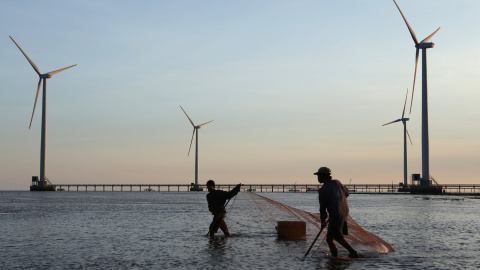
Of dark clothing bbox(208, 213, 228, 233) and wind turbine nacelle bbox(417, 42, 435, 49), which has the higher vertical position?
wind turbine nacelle bbox(417, 42, 435, 49)

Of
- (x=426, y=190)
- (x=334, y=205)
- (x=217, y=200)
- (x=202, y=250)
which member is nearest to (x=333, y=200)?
(x=334, y=205)

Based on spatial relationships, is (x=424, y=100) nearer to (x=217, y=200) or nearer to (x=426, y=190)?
(x=426, y=190)

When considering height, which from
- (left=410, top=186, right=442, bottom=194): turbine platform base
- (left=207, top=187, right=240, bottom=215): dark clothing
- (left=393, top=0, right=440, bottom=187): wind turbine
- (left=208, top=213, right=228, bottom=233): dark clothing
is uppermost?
(left=393, top=0, right=440, bottom=187): wind turbine

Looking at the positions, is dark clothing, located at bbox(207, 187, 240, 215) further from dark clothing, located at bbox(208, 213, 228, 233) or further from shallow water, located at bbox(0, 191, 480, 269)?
shallow water, located at bbox(0, 191, 480, 269)

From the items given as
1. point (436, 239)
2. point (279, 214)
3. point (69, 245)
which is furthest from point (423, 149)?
point (69, 245)

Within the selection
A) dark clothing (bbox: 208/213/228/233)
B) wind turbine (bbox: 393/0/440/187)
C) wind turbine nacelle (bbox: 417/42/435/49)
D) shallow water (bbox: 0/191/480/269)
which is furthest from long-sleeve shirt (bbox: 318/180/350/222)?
wind turbine nacelle (bbox: 417/42/435/49)

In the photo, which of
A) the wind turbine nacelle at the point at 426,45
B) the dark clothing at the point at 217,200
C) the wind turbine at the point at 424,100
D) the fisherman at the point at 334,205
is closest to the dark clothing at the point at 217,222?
the dark clothing at the point at 217,200

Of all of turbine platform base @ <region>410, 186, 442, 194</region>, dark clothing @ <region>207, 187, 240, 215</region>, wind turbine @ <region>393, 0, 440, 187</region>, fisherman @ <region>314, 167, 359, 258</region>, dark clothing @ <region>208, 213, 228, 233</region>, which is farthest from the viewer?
turbine platform base @ <region>410, 186, 442, 194</region>

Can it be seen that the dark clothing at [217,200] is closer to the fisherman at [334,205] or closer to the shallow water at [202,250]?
the shallow water at [202,250]

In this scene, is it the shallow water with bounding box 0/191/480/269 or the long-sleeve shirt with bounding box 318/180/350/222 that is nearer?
the long-sleeve shirt with bounding box 318/180/350/222

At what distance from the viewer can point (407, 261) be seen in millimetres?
17766

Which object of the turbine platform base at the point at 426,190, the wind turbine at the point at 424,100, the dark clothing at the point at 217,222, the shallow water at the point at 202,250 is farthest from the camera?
the turbine platform base at the point at 426,190

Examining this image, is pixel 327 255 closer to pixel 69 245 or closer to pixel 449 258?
pixel 449 258

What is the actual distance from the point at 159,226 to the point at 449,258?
1681cm
